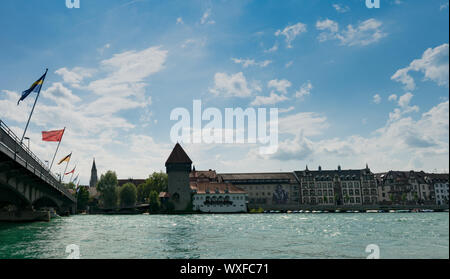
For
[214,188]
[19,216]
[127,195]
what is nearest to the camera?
[19,216]

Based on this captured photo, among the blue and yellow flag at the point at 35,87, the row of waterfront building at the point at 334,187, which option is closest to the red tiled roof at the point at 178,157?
the row of waterfront building at the point at 334,187

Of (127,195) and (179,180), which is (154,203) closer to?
(179,180)

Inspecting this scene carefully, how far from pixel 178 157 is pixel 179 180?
797 cm

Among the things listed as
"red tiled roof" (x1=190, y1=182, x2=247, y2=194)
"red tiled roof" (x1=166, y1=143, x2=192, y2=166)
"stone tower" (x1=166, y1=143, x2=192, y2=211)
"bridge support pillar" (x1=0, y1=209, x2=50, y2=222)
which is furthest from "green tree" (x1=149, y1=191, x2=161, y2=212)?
"bridge support pillar" (x1=0, y1=209, x2=50, y2=222)

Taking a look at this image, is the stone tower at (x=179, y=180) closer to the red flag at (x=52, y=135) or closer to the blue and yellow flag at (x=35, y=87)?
A: the red flag at (x=52, y=135)

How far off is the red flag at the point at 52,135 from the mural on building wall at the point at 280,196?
11471 centimetres

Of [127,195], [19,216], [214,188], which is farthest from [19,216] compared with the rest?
[214,188]

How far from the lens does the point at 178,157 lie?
4530 inches

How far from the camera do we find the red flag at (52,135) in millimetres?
32875

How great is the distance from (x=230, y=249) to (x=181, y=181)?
95080 mm
